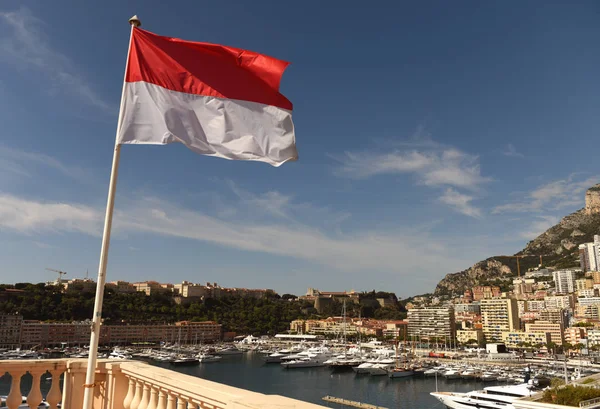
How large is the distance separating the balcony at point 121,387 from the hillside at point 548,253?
120 meters

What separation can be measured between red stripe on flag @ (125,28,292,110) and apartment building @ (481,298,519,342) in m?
70.9

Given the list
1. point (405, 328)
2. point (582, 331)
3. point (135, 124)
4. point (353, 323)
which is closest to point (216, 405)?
point (135, 124)

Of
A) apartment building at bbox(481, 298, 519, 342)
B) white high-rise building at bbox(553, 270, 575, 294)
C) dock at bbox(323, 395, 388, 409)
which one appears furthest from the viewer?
white high-rise building at bbox(553, 270, 575, 294)

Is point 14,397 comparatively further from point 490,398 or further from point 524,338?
point 524,338

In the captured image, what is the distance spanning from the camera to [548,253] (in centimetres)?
12825

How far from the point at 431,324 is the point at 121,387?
7476cm

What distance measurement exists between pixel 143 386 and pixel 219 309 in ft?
284

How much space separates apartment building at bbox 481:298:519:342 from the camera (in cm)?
6738

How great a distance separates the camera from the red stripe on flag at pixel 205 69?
2785mm

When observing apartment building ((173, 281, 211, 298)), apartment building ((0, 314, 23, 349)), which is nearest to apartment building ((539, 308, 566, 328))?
apartment building ((173, 281, 211, 298))

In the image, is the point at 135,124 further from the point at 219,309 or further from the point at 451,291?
the point at 451,291

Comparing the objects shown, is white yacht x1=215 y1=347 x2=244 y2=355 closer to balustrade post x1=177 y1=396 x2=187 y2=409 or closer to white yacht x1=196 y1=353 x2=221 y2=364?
white yacht x1=196 y1=353 x2=221 y2=364

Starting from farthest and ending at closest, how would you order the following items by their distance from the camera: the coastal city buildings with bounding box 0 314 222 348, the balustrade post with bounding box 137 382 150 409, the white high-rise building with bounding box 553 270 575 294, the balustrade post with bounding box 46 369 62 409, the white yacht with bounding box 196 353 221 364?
the white high-rise building with bounding box 553 270 575 294
the coastal city buildings with bounding box 0 314 222 348
the white yacht with bounding box 196 353 221 364
the balustrade post with bounding box 46 369 62 409
the balustrade post with bounding box 137 382 150 409

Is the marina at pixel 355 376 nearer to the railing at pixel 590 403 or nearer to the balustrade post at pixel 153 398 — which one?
the railing at pixel 590 403
